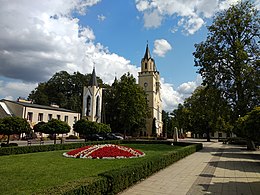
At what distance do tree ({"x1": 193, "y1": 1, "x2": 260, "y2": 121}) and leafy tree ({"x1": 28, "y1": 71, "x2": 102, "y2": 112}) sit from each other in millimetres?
46059

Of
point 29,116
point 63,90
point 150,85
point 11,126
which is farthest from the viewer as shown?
point 150,85

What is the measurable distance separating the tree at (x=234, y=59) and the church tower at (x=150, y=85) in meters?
44.1

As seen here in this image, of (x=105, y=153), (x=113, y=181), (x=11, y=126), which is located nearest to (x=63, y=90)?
(x=11, y=126)

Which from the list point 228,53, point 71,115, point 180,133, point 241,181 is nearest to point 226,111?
point 228,53

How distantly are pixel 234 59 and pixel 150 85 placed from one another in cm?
4888

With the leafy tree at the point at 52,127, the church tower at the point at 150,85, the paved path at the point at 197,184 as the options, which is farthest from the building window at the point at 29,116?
the paved path at the point at 197,184

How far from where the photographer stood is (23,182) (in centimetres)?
841

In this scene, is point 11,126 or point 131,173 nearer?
point 131,173

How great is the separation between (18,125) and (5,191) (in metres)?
16.5

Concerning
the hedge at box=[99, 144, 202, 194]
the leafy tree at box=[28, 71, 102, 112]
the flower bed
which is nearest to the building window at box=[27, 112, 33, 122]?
the leafy tree at box=[28, 71, 102, 112]

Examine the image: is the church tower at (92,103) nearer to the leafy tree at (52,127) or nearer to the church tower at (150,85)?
the church tower at (150,85)

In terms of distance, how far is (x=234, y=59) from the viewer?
28.5m

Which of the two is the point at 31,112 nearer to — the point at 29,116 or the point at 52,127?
the point at 29,116

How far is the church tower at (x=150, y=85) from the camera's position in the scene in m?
74.3
